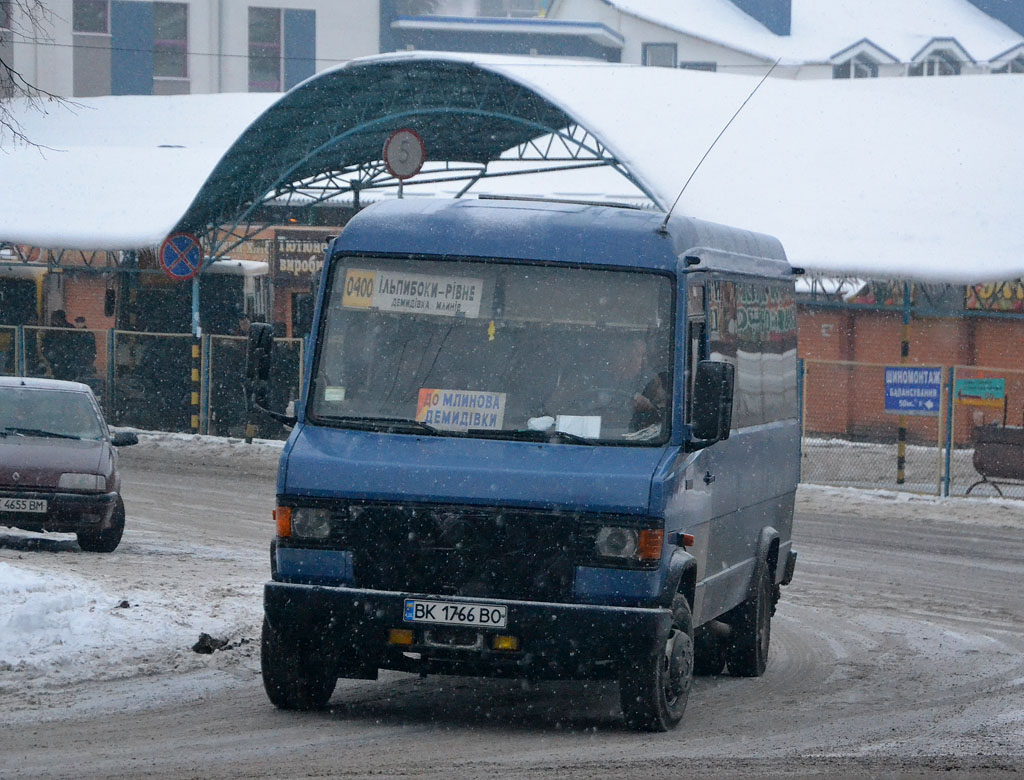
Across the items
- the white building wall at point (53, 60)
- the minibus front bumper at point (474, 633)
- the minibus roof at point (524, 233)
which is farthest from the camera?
the white building wall at point (53, 60)

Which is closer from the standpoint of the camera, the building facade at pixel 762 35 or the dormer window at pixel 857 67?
the dormer window at pixel 857 67

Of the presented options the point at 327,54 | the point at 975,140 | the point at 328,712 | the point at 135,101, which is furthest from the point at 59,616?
the point at 327,54

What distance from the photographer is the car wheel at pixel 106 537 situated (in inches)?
591

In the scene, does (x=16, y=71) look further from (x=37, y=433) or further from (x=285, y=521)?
(x=285, y=521)

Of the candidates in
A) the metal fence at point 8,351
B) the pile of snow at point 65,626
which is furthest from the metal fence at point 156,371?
the pile of snow at point 65,626

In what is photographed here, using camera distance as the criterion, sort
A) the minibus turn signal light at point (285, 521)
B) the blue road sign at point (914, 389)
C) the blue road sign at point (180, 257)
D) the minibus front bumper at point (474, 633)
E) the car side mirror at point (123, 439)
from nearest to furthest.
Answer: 1. the minibus front bumper at point (474, 633)
2. the minibus turn signal light at point (285, 521)
3. the car side mirror at point (123, 439)
4. the blue road sign at point (914, 389)
5. the blue road sign at point (180, 257)

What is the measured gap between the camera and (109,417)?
30.5m

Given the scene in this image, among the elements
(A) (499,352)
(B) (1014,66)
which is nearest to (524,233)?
(A) (499,352)

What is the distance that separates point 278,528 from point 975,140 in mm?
23566

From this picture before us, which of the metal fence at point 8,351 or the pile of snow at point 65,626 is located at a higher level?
the metal fence at point 8,351

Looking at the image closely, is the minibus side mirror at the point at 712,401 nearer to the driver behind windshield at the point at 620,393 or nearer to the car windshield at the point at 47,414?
the driver behind windshield at the point at 620,393

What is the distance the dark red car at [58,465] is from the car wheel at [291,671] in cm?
700

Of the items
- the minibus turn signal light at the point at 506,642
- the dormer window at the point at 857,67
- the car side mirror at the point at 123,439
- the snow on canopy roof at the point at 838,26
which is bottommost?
the minibus turn signal light at the point at 506,642

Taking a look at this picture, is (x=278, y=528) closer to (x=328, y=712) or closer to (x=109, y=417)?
(x=328, y=712)
